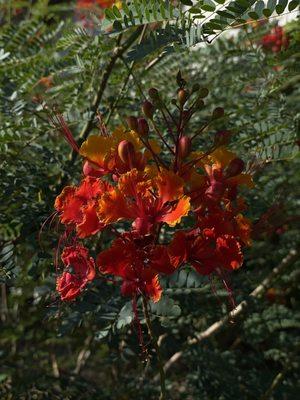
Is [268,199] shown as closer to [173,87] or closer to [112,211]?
[173,87]

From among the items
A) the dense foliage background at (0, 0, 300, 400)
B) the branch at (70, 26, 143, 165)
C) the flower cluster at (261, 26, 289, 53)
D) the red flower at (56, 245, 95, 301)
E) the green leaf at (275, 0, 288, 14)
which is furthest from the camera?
the flower cluster at (261, 26, 289, 53)

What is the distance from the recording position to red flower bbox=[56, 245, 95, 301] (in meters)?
1.08

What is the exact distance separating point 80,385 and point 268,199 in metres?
0.83

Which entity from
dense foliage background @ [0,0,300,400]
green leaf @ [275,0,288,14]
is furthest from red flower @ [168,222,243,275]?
green leaf @ [275,0,288,14]

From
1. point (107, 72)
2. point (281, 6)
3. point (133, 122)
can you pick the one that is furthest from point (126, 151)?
point (107, 72)

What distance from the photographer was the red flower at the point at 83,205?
1039mm

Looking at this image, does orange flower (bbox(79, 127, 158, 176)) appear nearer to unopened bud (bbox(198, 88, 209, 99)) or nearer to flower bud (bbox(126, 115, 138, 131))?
flower bud (bbox(126, 115, 138, 131))

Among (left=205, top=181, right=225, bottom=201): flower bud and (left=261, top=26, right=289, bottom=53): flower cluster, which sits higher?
(left=205, top=181, right=225, bottom=201): flower bud

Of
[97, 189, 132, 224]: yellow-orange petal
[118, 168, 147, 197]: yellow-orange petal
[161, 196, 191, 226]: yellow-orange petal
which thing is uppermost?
[118, 168, 147, 197]: yellow-orange petal

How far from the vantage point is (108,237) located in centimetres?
168

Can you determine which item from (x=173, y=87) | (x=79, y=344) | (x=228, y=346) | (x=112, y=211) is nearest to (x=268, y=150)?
(x=112, y=211)

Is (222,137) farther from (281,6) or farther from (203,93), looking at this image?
(281,6)

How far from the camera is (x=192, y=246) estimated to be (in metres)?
1.05

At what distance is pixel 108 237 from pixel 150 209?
2.19 ft
